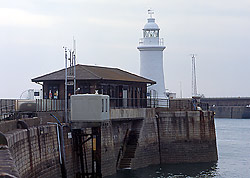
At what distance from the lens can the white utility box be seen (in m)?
35.7

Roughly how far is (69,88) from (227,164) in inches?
691

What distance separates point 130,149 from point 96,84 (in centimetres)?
623

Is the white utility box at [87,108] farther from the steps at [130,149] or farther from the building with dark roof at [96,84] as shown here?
the steps at [130,149]

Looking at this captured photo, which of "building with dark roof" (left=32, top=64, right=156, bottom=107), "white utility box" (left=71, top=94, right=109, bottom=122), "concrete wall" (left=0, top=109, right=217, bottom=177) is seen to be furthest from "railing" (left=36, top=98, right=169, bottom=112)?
"white utility box" (left=71, top=94, right=109, bottom=122)

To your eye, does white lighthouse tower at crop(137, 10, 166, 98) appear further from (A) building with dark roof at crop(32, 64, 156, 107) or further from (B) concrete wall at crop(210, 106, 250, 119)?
(B) concrete wall at crop(210, 106, 250, 119)

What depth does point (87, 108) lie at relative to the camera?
3584 cm

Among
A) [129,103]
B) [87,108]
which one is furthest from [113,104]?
[87,108]

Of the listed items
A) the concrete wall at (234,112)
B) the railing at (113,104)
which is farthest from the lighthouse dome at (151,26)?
the concrete wall at (234,112)

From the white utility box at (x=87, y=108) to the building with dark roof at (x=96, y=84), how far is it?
8621mm

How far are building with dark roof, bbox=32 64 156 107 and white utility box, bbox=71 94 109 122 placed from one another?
862 centimetres

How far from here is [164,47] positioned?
238 ft

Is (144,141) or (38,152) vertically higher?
(38,152)

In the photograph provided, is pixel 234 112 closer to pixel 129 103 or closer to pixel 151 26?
pixel 151 26

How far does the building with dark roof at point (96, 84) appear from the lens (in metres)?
46.0
